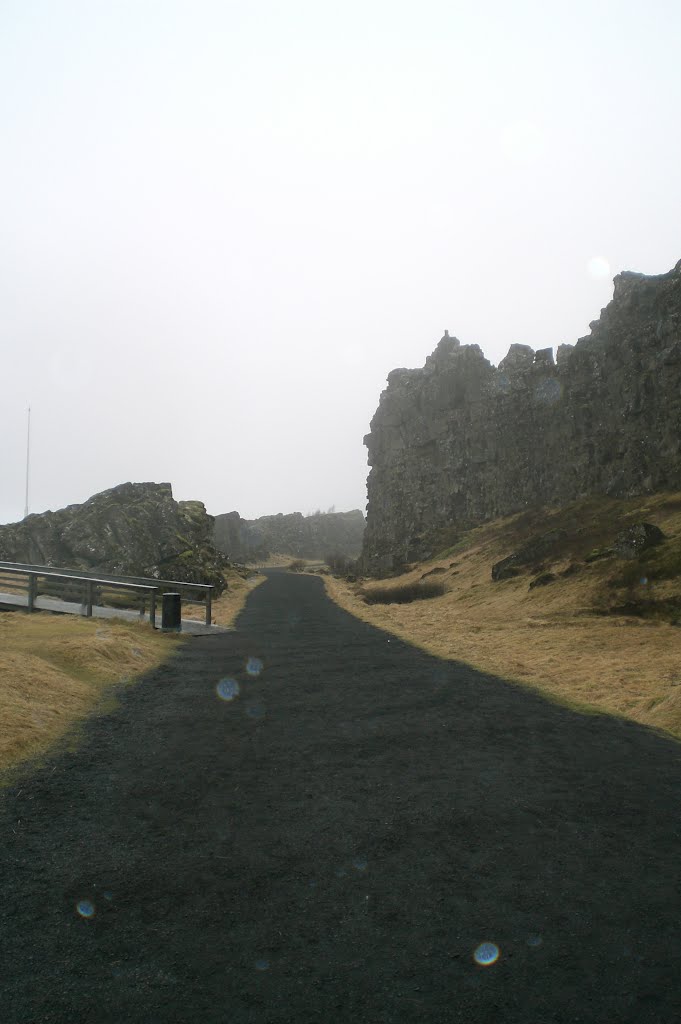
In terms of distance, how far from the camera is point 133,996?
3383mm

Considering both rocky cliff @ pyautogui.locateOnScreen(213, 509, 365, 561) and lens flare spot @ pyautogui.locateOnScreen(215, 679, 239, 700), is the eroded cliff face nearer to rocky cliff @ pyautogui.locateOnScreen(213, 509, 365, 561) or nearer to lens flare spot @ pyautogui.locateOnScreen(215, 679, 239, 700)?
lens flare spot @ pyautogui.locateOnScreen(215, 679, 239, 700)

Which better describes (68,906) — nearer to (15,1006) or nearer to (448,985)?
(15,1006)

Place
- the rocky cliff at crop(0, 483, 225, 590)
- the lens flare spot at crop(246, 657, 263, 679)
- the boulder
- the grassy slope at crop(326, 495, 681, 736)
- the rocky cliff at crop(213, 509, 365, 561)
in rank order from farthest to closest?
the rocky cliff at crop(213, 509, 365, 561)
the rocky cliff at crop(0, 483, 225, 590)
the boulder
the lens flare spot at crop(246, 657, 263, 679)
the grassy slope at crop(326, 495, 681, 736)

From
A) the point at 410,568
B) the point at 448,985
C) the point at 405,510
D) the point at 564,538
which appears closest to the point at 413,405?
the point at 405,510

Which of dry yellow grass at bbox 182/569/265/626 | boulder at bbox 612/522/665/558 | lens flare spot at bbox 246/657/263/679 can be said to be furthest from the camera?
dry yellow grass at bbox 182/569/265/626

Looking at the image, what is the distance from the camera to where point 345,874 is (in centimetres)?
478

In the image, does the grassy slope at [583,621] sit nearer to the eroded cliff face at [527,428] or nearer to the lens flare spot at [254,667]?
the lens flare spot at [254,667]

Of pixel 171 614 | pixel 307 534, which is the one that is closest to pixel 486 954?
pixel 171 614

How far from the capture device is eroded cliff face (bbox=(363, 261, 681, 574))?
141 ft

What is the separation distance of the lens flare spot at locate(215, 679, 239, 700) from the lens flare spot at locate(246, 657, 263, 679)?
0.68 meters

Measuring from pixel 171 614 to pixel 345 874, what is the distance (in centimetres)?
1684

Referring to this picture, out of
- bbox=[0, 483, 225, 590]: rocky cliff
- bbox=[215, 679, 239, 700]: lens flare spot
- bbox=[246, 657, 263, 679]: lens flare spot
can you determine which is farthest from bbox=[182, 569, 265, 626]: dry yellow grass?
bbox=[215, 679, 239, 700]: lens flare spot

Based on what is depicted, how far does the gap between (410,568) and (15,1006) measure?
58.5 meters

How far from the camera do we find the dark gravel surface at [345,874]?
11.2ft
